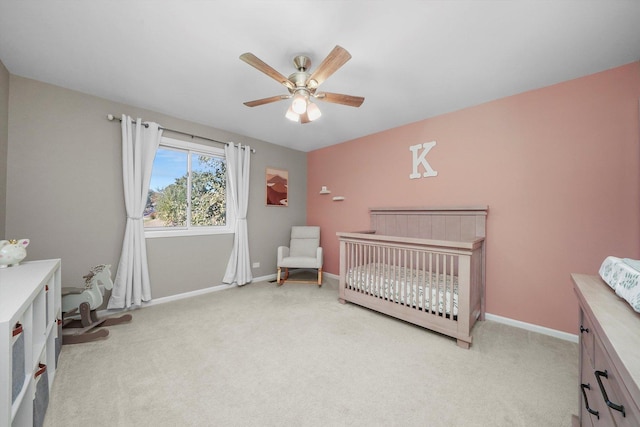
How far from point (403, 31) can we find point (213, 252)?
11.0 feet

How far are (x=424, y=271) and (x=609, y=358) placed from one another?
5.42 ft

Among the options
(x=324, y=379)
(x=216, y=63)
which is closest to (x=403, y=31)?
(x=216, y=63)

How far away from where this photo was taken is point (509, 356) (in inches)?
73.0

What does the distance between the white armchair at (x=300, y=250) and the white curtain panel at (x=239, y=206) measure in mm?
556

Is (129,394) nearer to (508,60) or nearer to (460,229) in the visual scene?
(460,229)

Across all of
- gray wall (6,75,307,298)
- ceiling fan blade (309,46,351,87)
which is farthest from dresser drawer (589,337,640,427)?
gray wall (6,75,307,298)

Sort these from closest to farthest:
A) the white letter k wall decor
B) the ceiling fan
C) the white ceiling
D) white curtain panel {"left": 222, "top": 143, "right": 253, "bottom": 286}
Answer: the white ceiling → the ceiling fan → the white letter k wall decor → white curtain panel {"left": 222, "top": 143, "right": 253, "bottom": 286}

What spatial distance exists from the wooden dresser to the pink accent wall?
53.8 inches

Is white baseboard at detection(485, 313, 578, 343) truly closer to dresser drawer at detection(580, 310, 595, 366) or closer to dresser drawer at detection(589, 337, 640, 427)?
dresser drawer at detection(580, 310, 595, 366)

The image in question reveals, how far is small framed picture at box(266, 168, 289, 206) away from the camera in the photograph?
407 cm

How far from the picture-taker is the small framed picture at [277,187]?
4066mm

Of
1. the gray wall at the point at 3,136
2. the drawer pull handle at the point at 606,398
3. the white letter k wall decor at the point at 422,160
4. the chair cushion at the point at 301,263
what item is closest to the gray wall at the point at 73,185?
the gray wall at the point at 3,136

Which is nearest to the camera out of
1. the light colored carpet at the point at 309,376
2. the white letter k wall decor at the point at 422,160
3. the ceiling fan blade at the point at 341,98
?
the light colored carpet at the point at 309,376

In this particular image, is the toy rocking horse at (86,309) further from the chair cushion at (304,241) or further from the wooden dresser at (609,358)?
the wooden dresser at (609,358)
